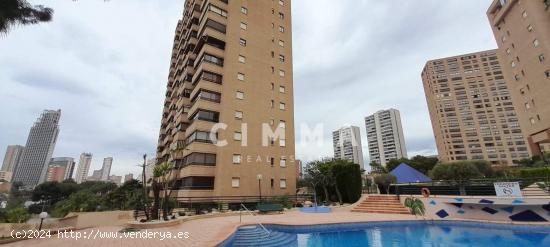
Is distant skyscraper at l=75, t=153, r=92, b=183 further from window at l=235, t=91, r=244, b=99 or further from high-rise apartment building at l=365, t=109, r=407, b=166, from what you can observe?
high-rise apartment building at l=365, t=109, r=407, b=166

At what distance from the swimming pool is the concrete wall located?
1.47 metres

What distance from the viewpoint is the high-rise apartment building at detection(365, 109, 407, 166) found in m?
130

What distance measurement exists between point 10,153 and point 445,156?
18097cm

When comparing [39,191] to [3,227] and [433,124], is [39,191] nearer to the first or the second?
[3,227]

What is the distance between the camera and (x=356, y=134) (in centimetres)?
13388

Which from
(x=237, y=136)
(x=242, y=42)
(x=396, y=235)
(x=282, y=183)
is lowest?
(x=396, y=235)

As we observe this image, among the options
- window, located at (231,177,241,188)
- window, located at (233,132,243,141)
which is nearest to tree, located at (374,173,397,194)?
window, located at (231,177,241,188)

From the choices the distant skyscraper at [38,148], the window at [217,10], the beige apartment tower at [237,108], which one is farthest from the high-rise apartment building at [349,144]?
the distant skyscraper at [38,148]

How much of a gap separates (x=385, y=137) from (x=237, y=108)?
128459mm

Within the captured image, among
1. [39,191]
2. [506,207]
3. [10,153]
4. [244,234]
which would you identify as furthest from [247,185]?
[10,153]

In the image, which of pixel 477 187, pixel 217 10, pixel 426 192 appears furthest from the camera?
pixel 217 10

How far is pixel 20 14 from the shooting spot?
532 centimetres

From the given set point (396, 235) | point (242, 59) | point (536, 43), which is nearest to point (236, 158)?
point (242, 59)

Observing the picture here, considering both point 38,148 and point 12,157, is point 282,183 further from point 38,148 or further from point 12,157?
point 12,157
